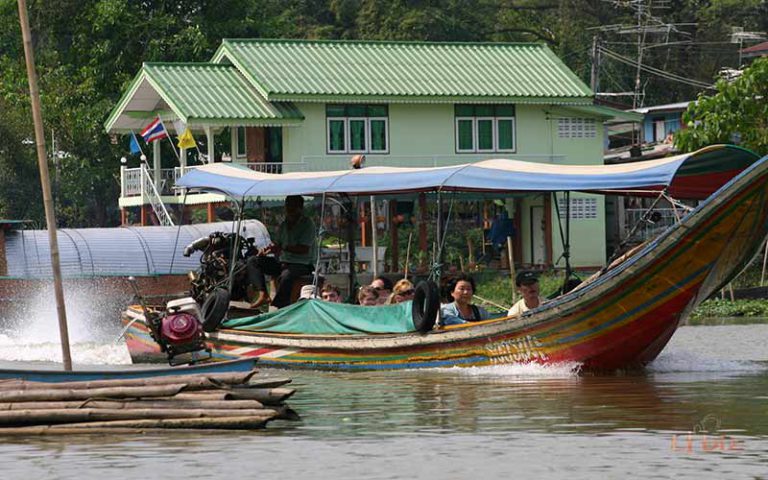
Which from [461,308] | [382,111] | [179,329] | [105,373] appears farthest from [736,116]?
[105,373]

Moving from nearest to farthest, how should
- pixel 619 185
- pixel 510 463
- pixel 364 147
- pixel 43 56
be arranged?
pixel 510 463 < pixel 619 185 < pixel 364 147 < pixel 43 56

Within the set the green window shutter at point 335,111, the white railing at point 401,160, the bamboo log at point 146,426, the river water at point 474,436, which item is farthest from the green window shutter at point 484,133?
the bamboo log at point 146,426

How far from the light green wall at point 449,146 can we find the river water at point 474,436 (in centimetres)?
2144

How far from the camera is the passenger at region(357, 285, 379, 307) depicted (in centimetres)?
1873

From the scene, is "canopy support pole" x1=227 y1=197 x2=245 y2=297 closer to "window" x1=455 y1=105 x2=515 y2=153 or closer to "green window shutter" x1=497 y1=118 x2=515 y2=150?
"window" x1=455 y1=105 x2=515 y2=153

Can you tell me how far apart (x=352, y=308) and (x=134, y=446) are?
20.4ft

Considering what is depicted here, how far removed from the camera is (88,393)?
40.7ft

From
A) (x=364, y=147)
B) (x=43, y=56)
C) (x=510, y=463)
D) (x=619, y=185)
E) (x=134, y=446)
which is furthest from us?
(x=43, y=56)

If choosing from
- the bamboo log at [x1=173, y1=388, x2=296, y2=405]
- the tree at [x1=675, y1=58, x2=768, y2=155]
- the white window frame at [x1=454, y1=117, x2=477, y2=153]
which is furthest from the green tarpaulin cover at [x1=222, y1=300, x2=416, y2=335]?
the white window frame at [x1=454, y1=117, x2=477, y2=153]

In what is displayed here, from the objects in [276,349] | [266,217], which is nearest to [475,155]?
[266,217]

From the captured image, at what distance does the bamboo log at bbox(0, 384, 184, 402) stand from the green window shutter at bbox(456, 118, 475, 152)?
28.0 meters

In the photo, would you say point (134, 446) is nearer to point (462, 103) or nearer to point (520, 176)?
point (520, 176)

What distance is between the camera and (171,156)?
147 ft

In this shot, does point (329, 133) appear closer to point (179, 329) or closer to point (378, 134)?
point (378, 134)
